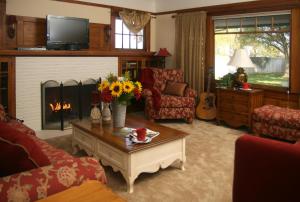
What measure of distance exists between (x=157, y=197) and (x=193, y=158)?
1071mm

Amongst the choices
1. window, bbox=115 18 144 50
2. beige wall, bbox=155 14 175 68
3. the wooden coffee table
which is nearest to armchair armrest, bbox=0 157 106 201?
the wooden coffee table

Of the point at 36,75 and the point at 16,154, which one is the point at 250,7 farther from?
the point at 16,154

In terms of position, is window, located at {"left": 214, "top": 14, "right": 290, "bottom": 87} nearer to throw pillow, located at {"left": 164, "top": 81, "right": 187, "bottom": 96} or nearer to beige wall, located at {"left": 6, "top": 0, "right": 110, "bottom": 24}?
throw pillow, located at {"left": 164, "top": 81, "right": 187, "bottom": 96}

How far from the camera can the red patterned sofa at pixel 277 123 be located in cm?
391

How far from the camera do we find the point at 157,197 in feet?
8.48

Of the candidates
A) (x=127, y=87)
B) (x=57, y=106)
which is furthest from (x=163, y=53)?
(x=127, y=87)

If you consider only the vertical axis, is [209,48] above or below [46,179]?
above

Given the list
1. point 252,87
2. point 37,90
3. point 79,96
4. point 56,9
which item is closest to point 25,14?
point 56,9

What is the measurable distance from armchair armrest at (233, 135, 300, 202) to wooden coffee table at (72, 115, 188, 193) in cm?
95

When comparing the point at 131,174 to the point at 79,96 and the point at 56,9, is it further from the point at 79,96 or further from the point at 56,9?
the point at 56,9

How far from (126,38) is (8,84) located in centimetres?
267

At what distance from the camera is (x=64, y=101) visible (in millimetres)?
4988

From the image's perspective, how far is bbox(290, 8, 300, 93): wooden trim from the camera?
14.8ft

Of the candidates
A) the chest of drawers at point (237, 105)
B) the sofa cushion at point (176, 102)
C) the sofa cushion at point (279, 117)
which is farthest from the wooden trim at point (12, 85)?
the sofa cushion at point (279, 117)
